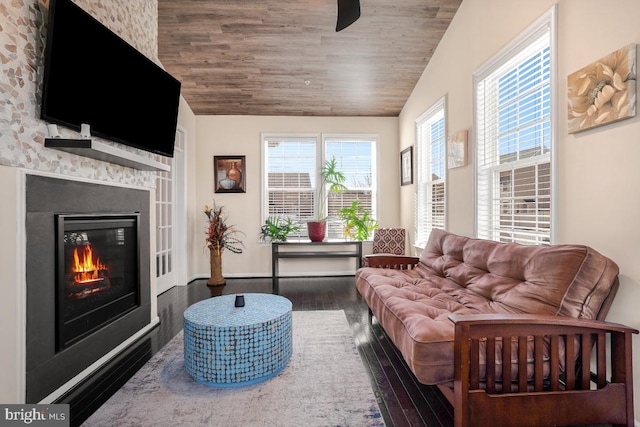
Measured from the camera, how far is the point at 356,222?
5.05 m

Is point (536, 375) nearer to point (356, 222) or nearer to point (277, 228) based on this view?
point (356, 222)

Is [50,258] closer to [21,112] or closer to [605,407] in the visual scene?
[21,112]

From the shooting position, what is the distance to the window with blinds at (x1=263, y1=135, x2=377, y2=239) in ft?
17.4

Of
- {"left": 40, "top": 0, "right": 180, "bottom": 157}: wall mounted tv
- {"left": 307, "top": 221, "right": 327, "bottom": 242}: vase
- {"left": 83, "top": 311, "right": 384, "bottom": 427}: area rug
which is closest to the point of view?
{"left": 83, "top": 311, "right": 384, "bottom": 427}: area rug

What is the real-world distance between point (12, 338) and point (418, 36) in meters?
4.22

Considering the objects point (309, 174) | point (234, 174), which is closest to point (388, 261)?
point (309, 174)

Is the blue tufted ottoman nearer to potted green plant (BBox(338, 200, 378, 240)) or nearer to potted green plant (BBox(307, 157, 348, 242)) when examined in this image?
potted green plant (BBox(307, 157, 348, 242))

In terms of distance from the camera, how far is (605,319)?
1742mm

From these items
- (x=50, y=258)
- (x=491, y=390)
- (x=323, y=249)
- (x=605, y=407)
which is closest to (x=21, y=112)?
(x=50, y=258)

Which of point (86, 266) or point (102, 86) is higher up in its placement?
point (102, 86)

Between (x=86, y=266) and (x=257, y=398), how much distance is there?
1497 millimetres

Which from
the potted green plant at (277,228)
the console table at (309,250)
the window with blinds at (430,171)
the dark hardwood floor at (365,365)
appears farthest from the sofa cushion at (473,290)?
the potted green plant at (277,228)

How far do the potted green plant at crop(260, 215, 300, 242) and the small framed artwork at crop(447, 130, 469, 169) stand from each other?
251cm

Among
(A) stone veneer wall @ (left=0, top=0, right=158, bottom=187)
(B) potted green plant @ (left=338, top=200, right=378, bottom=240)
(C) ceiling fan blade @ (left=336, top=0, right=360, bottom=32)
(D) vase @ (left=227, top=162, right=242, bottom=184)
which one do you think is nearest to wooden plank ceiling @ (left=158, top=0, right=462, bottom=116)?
(D) vase @ (left=227, top=162, right=242, bottom=184)
